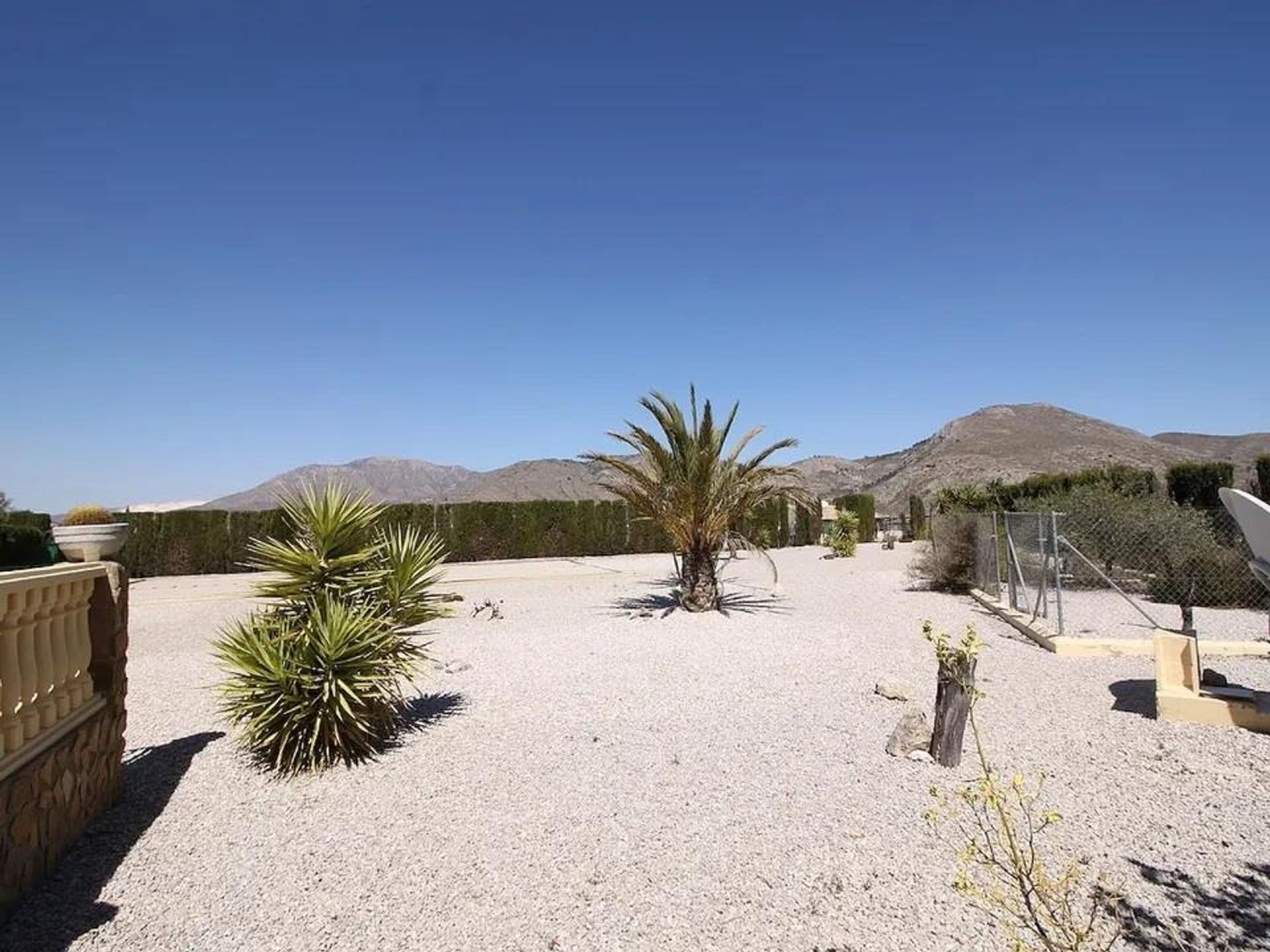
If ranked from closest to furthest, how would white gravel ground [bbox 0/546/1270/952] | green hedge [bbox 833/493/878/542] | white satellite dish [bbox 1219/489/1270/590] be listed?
1. white gravel ground [bbox 0/546/1270/952]
2. white satellite dish [bbox 1219/489/1270/590]
3. green hedge [bbox 833/493/878/542]

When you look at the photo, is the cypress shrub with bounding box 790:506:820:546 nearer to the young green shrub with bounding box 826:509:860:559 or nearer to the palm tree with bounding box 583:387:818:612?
the young green shrub with bounding box 826:509:860:559

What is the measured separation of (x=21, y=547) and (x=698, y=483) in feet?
52.6

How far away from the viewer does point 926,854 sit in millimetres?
3201

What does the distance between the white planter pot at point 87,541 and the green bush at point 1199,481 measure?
1757 cm

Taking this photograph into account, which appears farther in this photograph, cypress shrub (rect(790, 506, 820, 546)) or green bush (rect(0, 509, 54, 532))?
cypress shrub (rect(790, 506, 820, 546))

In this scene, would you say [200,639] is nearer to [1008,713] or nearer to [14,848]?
[14,848]

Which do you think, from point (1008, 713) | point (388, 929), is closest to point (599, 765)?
point (388, 929)

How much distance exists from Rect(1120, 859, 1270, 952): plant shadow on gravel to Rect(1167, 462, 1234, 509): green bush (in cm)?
1439

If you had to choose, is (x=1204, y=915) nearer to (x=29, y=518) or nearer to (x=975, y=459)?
(x=29, y=518)

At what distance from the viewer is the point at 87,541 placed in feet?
13.9

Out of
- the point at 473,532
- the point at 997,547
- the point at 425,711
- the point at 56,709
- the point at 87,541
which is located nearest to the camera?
the point at 56,709

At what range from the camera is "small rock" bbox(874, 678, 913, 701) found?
5645mm

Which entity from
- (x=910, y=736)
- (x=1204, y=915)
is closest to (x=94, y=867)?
(x=910, y=736)

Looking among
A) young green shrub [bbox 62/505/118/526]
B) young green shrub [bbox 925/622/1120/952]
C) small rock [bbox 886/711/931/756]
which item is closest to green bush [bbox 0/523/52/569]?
young green shrub [bbox 62/505/118/526]
